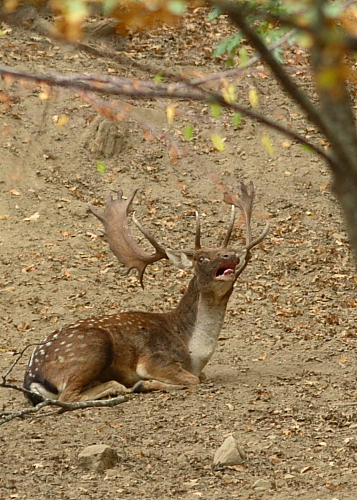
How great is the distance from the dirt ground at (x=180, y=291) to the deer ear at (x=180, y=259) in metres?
1.06

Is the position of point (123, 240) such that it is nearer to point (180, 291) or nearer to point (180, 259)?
point (180, 259)

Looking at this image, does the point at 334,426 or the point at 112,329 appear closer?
the point at 334,426

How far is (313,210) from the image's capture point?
13.0m

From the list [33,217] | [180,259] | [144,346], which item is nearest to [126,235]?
[180,259]

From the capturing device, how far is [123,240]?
9.05 m

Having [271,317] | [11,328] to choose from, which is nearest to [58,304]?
[11,328]

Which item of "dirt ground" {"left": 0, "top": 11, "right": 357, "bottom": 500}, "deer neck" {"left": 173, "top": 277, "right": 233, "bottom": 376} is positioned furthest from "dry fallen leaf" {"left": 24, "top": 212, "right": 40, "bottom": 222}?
"deer neck" {"left": 173, "top": 277, "right": 233, "bottom": 376}

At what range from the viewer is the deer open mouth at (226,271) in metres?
8.03

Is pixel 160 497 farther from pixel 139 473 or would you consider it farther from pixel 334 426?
pixel 334 426

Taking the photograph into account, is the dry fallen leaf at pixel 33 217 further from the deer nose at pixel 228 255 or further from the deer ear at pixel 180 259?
the deer nose at pixel 228 255

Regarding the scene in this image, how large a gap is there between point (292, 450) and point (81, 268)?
5.91 metres

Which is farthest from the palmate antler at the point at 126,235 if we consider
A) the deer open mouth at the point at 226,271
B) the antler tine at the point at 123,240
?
the deer open mouth at the point at 226,271

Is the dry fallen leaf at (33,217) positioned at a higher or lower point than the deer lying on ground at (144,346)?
higher

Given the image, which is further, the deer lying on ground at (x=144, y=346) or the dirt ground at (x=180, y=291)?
the deer lying on ground at (x=144, y=346)
